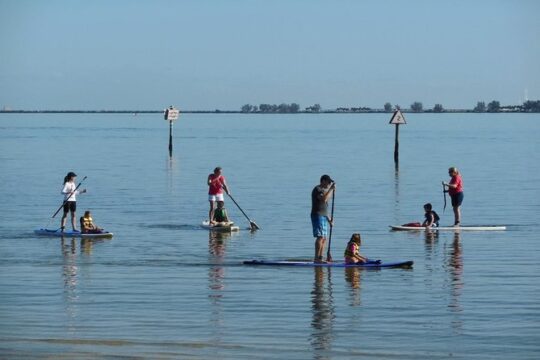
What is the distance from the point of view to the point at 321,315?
18141 millimetres

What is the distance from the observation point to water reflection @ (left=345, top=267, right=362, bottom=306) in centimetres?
1950

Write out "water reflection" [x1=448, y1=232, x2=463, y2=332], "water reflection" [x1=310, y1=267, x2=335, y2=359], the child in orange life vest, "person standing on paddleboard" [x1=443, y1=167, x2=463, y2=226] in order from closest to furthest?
"water reflection" [x1=310, y1=267, x2=335, y2=359], "water reflection" [x1=448, y1=232, x2=463, y2=332], the child in orange life vest, "person standing on paddleboard" [x1=443, y1=167, x2=463, y2=226]

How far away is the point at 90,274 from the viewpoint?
73.9ft

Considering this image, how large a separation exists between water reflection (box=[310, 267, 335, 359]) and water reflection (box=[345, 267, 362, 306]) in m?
0.33

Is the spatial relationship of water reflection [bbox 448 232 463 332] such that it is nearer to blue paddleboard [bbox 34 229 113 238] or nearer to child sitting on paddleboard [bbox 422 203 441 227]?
child sitting on paddleboard [bbox 422 203 441 227]

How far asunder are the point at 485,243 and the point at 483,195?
53.8 feet

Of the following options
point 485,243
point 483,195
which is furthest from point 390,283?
point 483,195

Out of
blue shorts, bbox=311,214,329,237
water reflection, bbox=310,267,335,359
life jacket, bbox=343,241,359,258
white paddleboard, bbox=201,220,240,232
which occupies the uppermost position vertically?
blue shorts, bbox=311,214,329,237

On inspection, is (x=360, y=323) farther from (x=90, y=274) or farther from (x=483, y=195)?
(x=483, y=195)

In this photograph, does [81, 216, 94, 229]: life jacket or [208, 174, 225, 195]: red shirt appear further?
[208, 174, 225, 195]: red shirt

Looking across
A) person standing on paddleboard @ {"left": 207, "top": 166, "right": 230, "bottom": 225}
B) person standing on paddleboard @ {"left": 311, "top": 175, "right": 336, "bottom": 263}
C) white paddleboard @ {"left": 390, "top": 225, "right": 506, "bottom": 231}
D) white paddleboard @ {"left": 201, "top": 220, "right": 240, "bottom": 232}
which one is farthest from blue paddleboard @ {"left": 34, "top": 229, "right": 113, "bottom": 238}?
white paddleboard @ {"left": 390, "top": 225, "right": 506, "bottom": 231}

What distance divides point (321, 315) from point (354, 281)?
3493 millimetres

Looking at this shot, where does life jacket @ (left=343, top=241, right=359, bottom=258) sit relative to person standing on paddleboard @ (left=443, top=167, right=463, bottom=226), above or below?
below

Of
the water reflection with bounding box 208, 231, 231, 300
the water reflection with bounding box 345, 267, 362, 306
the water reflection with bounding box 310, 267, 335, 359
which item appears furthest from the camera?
the water reflection with bounding box 208, 231, 231, 300
